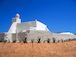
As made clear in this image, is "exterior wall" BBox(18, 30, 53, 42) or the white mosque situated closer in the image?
"exterior wall" BBox(18, 30, 53, 42)

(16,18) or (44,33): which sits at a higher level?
(16,18)

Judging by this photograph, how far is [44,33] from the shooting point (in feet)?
Result: 48.4

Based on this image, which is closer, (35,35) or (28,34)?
(28,34)

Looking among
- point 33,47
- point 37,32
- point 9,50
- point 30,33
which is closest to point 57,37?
point 37,32

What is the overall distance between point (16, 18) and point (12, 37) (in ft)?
23.6

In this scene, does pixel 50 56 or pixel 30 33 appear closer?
pixel 50 56

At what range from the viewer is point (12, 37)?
17.2 m

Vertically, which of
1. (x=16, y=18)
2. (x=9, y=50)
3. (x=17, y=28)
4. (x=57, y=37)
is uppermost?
(x=16, y=18)

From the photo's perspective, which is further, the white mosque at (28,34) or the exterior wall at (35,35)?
the white mosque at (28,34)

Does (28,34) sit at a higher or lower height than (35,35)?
higher

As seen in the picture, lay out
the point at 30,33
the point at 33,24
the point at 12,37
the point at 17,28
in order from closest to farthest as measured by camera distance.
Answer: the point at 30,33, the point at 12,37, the point at 33,24, the point at 17,28

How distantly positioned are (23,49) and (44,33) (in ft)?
22.6

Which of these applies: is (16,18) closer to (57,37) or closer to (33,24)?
(33,24)

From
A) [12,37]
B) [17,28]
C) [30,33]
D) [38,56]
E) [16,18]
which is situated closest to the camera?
[38,56]
